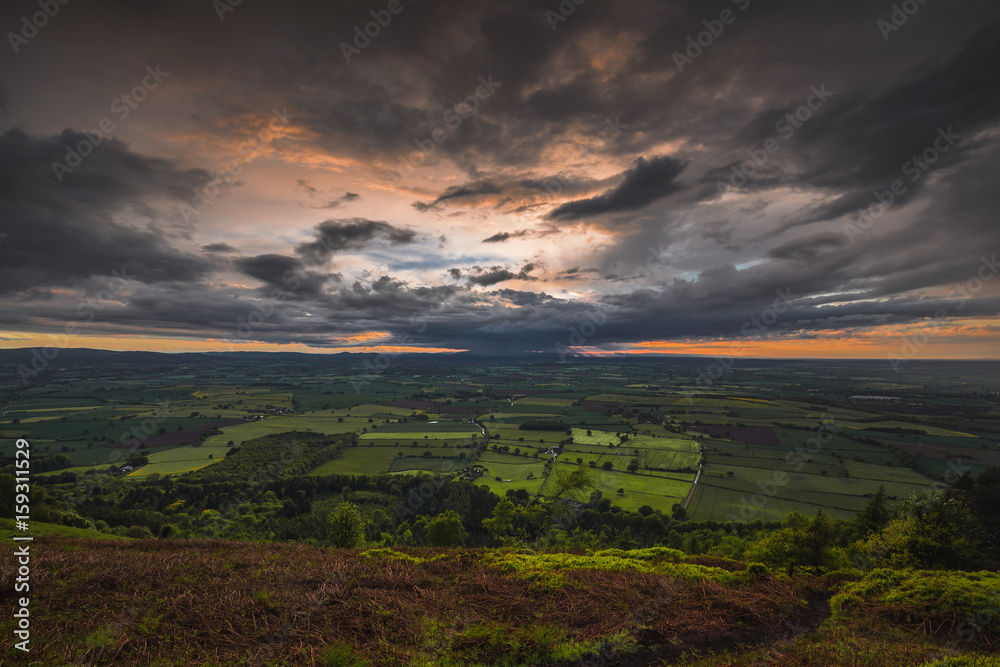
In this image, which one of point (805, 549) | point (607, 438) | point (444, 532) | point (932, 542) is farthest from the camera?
point (607, 438)

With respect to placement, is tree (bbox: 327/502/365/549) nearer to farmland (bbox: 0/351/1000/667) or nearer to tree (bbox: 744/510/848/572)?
farmland (bbox: 0/351/1000/667)

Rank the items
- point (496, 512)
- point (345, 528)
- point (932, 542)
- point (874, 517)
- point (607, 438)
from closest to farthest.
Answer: point (932, 542) → point (874, 517) → point (345, 528) → point (496, 512) → point (607, 438)

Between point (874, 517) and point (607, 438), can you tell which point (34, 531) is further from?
point (607, 438)

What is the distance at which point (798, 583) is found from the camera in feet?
39.5

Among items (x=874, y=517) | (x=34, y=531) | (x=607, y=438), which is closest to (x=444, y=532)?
(x=34, y=531)

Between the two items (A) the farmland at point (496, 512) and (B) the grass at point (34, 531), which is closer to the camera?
(A) the farmland at point (496, 512)

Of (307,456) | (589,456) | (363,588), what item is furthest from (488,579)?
(307,456)

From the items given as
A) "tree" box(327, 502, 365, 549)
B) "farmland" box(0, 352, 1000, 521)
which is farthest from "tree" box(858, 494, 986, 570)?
"tree" box(327, 502, 365, 549)

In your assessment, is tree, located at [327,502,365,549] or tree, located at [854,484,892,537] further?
tree, located at [327,502,365,549]

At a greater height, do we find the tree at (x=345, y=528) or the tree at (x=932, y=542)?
the tree at (x=932, y=542)

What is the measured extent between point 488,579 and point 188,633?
737cm

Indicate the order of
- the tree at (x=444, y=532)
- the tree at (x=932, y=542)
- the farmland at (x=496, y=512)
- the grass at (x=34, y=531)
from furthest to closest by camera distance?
the tree at (x=444, y=532) < the grass at (x=34, y=531) < the tree at (x=932, y=542) < the farmland at (x=496, y=512)

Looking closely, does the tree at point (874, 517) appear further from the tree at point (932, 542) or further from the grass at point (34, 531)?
the grass at point (34, 531)

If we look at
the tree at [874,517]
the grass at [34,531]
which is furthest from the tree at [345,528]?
the tree at [874,517]
